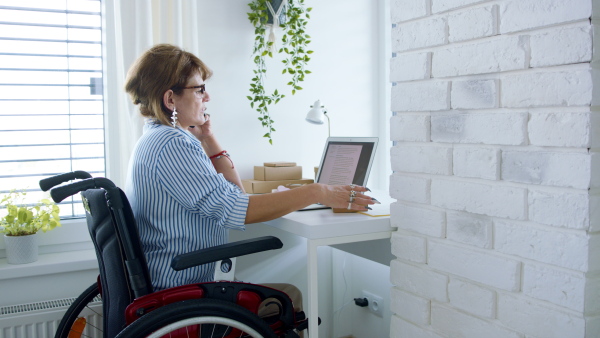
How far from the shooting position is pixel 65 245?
2.24 m

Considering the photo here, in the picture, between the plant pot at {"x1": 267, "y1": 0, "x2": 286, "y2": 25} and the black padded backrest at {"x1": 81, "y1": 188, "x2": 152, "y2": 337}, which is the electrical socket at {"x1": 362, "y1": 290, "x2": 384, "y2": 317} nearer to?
the plant pot at {"x1": 267, "y1": 0, "x2": 286, "y2": 25}

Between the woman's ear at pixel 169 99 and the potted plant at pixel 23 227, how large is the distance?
2.38 feet

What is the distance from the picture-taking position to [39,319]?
6.34 ft

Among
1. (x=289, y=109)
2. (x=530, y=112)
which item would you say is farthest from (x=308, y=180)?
(x=530, y=112)

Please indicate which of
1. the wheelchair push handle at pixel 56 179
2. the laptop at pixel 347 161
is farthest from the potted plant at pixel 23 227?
the laptop at pixel 347 161

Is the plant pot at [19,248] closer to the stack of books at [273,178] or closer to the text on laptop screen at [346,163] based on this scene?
the stack of books at [273,178]

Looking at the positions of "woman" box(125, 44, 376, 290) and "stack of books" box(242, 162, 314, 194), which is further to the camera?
"stack of books" box(242, 162, 314, 194)

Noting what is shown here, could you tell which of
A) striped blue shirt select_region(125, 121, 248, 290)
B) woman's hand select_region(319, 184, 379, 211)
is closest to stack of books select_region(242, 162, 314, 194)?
woman's hand select_region(319, 184, 379, 211)

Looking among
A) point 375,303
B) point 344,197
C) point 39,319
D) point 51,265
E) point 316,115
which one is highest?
point 316,115

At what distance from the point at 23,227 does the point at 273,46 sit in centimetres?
125

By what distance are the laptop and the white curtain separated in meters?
0.70

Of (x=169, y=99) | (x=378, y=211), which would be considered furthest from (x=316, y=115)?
(x=169, y=99)

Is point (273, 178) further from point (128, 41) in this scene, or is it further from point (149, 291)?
point (149, 291)

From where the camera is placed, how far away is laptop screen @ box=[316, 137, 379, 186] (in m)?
1.91
